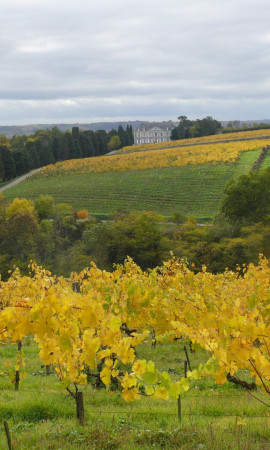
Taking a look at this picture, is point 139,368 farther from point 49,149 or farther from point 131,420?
point 49,149

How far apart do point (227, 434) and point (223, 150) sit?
6215cm

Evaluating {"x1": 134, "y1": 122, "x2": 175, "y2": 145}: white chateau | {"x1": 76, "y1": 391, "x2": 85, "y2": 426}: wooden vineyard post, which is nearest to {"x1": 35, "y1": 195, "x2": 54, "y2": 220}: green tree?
{"x1": 76, "y1": 391, "x2": 85, "y2": 426}: wooden vineyard post

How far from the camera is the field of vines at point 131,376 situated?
410 cm

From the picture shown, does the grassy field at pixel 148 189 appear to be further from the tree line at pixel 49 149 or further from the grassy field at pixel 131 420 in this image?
the grassy field at pixel 131 420

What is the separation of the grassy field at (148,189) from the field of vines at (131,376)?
3347 centimetres

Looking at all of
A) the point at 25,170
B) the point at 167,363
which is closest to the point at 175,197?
the point at 25,170

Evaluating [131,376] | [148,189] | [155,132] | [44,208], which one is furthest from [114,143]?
[131,376]

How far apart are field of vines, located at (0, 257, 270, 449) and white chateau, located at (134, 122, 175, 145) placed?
134 m

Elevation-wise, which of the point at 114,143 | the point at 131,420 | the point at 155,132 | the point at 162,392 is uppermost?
the point at 155,132

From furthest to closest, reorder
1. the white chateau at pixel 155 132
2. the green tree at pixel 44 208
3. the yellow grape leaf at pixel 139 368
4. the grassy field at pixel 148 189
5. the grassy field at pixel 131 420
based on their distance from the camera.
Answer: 1. the white chateau at pixel 155 132
2. the grassy field at pixel 148 189
3. the green tree at pixel 44 208
4. the grassy field at pixel 131 420
5. the yellow grape leaf at pixel 139 368

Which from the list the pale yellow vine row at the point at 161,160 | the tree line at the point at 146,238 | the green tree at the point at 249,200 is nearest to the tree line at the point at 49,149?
the pale yellow vine row at the point at 161,160

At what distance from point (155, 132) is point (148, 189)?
303 ft

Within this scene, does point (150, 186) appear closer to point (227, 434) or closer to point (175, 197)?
point (175, 197)

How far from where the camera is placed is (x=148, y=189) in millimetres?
51406
